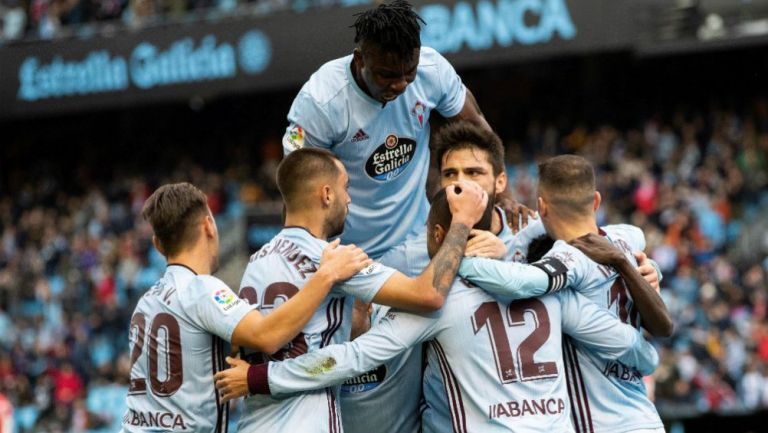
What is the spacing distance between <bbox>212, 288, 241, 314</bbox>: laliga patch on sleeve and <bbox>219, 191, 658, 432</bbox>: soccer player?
288mm

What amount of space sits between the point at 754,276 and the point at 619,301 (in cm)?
1067

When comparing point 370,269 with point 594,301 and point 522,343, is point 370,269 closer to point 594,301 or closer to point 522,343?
point 522,343

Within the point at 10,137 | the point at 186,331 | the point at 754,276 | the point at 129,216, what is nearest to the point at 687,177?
the point at 754,276

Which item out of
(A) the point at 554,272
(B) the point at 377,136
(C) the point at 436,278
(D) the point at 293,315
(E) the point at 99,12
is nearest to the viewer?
(D) the point at 293,315

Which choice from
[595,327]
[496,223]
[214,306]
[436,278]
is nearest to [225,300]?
[214,306]

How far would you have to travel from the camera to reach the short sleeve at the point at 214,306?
196 inches

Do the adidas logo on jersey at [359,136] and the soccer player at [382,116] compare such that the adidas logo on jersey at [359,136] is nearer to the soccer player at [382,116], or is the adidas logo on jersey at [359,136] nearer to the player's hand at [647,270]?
the soccer player at [382,116]

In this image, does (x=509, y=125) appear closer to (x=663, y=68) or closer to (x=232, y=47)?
(x=663, y=68)

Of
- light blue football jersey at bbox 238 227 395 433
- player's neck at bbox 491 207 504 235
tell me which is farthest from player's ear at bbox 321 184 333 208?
player's neck at bbox 491 207 504 235

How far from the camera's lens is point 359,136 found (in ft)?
19.5

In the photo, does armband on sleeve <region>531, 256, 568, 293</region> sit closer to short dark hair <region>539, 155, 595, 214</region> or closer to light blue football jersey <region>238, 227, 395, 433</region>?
short dark hair <region>539, 155, 595, 214</region>

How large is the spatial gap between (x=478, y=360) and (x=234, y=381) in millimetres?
1048

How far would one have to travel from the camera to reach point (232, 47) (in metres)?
21.2

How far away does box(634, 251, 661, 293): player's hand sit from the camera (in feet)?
18.3
